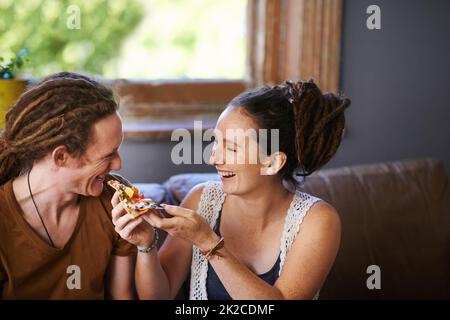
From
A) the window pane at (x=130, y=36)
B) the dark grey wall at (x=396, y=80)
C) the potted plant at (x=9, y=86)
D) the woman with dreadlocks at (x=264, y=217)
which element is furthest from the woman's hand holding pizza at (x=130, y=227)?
the dark grey wall at (x=396, y=80)

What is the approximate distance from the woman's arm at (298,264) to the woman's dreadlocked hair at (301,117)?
0.56 ft

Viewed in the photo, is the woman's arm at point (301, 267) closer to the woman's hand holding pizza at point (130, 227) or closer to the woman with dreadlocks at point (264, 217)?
the woman with dreadlocks at point (264, 217)

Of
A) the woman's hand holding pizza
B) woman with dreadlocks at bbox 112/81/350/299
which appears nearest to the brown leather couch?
woman with dreadlocks at bbox 112/81/350/299

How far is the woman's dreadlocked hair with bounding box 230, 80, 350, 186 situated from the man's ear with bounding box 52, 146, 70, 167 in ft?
1.68

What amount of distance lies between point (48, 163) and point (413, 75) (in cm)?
183

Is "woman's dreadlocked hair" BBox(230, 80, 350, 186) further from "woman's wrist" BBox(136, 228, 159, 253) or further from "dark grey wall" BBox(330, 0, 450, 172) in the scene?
"dark grey wall" BBox(330, 0, 450, 172)

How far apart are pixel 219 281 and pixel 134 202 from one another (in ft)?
1.36

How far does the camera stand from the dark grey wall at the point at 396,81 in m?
2.82

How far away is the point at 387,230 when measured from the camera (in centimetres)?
241

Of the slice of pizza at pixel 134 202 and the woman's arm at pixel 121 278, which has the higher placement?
the slice of pizza at pixel 134 202

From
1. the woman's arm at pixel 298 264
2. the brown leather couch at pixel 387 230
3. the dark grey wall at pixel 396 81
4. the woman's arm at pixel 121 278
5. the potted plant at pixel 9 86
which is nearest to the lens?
the woman's arm at pixel 298 264

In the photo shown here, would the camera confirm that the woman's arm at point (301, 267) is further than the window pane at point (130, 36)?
No

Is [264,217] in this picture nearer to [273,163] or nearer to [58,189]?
[273,163]

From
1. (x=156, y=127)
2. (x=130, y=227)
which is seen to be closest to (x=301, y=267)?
(x=130, y=227)
